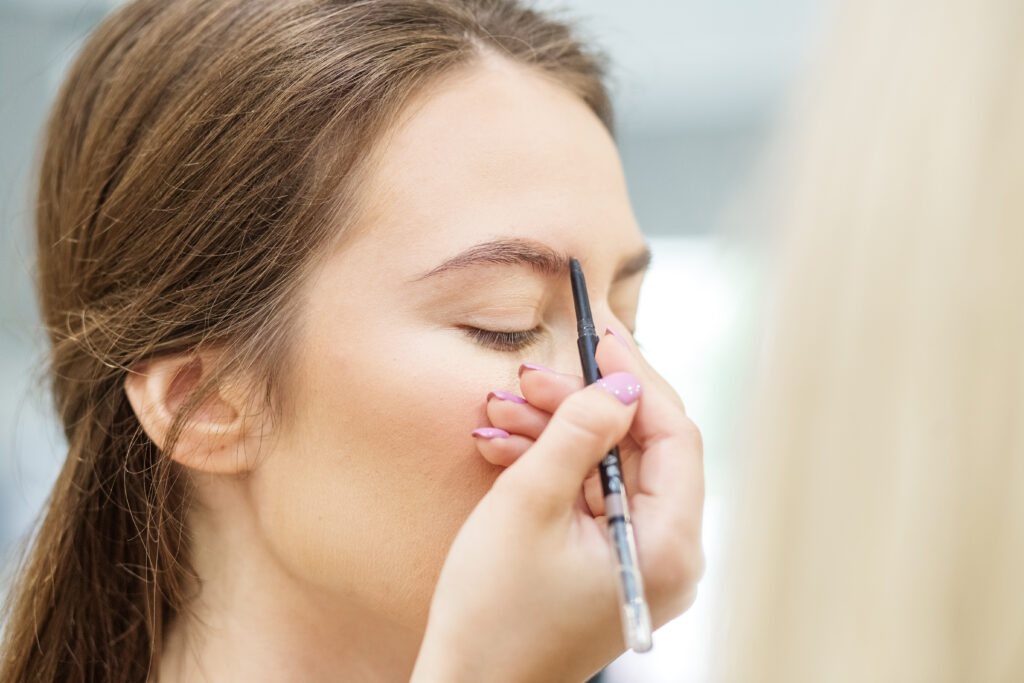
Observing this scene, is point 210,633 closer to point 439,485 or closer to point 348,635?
point 348,635

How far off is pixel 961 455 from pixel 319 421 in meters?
0.64

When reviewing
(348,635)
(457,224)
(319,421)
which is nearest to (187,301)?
(319,421)

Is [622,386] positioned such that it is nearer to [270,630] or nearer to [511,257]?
[511,257]

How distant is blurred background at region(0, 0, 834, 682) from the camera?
0.55 metres

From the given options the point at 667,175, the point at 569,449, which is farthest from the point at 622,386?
the point at 667,175

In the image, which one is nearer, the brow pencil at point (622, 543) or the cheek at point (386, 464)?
the brow pencil at point (622, 543)

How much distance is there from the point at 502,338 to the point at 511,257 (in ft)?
0.26

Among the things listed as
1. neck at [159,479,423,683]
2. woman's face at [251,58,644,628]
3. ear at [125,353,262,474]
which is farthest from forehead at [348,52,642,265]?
neck at [159,479,423,683]

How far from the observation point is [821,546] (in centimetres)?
40

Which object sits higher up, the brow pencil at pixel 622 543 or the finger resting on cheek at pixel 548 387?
the finger resting on cheek at pixel 548 387

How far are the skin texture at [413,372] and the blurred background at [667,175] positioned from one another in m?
0.17

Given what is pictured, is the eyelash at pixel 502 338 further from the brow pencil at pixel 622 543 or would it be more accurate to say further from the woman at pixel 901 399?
the woman at pixel 901 399

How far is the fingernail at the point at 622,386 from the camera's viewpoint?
0.72m

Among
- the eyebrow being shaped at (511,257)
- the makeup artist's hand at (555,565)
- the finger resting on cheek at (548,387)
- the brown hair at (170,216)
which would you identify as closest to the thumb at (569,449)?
the makeup artist's hand at (555,565)
